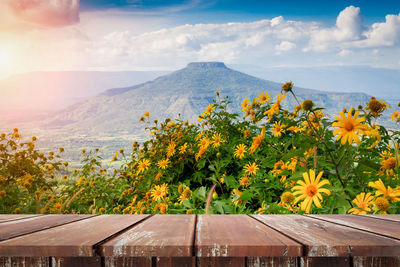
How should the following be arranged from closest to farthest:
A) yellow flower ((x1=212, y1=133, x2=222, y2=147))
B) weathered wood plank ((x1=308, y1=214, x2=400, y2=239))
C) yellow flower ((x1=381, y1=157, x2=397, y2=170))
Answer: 1. weathered wood plank ((x1=308, y1=214, x2=400, y2=239))
2. yellow flower ((x1=381, y1=157, x2=397, y2=170))
3. yellow flower ((x1=212, y1=133, x2=222, y2=147))

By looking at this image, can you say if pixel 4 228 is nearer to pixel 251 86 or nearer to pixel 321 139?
pixel 321 139

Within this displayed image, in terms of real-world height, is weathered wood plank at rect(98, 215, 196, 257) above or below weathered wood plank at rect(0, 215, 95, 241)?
above

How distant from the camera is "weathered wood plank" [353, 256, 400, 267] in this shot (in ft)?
2.19

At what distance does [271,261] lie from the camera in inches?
25.9

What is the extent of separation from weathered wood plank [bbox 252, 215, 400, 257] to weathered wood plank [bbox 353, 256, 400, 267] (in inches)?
0.8

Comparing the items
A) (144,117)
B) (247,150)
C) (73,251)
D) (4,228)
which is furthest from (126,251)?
(144,117)

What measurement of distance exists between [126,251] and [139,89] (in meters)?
92.3

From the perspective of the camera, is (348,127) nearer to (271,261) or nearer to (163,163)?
(271,261)

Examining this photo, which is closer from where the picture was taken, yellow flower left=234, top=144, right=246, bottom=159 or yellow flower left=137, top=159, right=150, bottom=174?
yellow flower left=234, top=144, right=246, bottom=159

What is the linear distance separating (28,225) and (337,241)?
81 cm

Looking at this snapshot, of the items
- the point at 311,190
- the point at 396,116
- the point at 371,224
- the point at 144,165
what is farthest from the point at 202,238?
the point at 396,116

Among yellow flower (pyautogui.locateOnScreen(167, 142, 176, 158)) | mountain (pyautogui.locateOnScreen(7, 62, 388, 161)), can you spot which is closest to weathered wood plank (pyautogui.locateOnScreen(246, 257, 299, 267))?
yellow flower (pyautogui.locateOnScreen(167, 142, 176, 158))

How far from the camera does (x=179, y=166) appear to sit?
2.60 metres

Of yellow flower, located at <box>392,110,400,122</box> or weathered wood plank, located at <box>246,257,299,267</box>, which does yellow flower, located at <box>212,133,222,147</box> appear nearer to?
yellow flower, located at <box>392,110,400,122</box>
